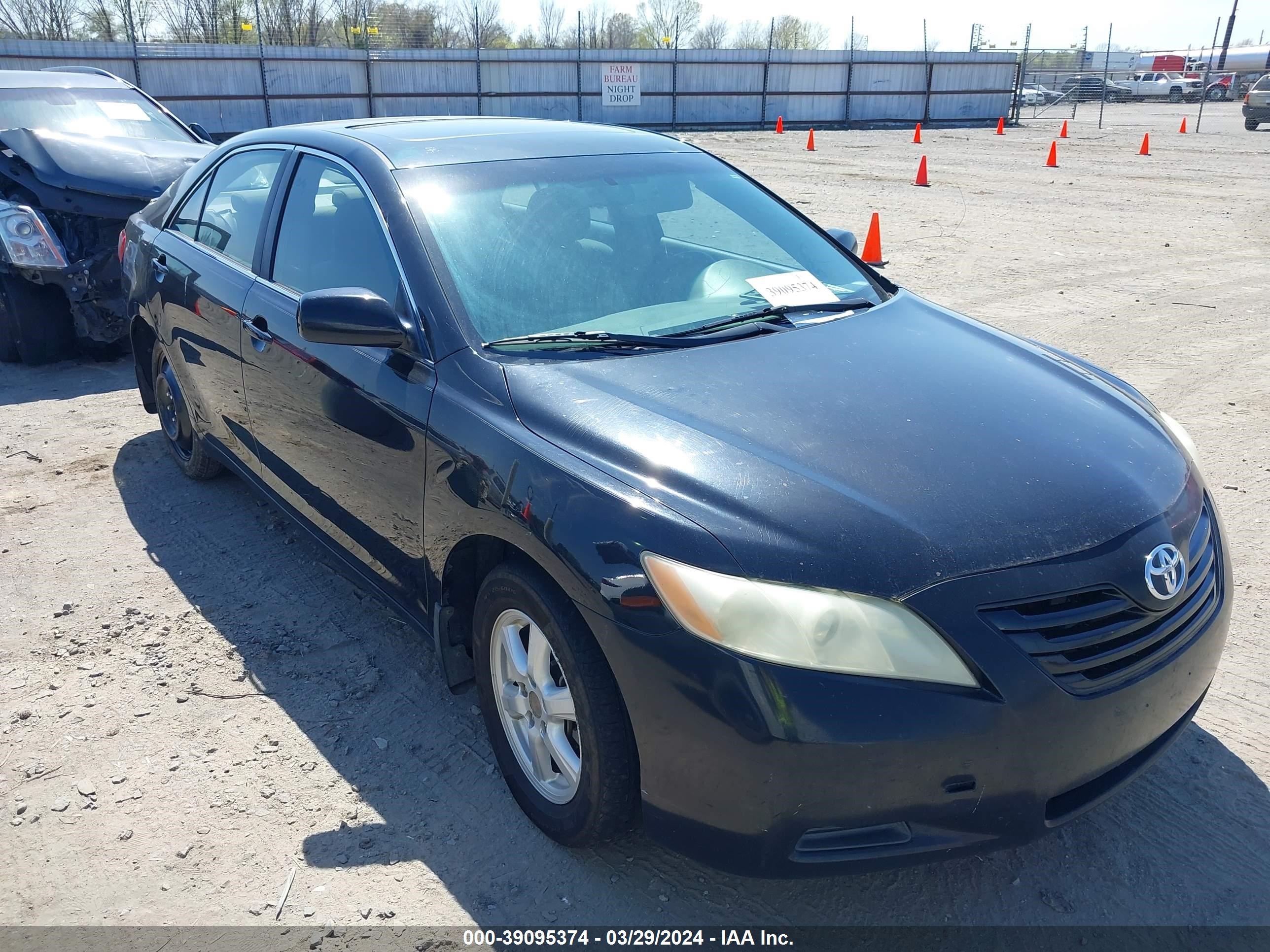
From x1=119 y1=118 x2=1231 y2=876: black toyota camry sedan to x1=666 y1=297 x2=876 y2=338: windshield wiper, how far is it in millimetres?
21

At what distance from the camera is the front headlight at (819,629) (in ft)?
6.75

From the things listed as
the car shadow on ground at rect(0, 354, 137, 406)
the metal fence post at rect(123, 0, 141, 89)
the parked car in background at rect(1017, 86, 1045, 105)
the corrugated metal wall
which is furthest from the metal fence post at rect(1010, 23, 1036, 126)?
the car shadow on ground at rect(0, 354, 137, 406)

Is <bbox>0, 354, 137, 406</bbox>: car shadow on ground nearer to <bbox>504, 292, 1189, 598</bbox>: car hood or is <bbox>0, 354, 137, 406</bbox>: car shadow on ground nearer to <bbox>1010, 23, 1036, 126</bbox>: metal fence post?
<bbox>504, 292, 1189, 598</bbox>: car hood

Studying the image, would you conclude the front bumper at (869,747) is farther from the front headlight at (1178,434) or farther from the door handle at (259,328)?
the door handle at (259,328)

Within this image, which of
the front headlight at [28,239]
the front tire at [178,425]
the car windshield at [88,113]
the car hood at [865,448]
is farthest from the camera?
the car windshield at [88,113]

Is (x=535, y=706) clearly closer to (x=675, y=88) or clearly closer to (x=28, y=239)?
(x=28, y=239)

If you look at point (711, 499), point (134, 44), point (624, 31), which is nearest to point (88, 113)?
point (711, 499)

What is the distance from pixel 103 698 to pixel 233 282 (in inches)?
64.2

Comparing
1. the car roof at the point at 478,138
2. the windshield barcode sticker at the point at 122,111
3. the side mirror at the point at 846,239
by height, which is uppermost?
the car roof at the point at 478,138

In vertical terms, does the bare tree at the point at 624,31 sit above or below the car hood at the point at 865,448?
above

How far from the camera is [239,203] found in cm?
425

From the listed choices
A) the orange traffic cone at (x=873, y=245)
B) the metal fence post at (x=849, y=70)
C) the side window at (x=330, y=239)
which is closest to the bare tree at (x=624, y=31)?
the metal fence post at (x=849, y=70)

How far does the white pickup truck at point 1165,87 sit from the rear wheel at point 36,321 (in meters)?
58.2

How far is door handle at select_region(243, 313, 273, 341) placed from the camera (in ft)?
12.1
